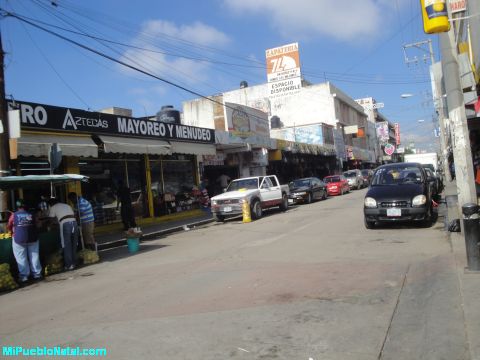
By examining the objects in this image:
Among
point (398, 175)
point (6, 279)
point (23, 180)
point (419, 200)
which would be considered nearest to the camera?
point (6, 279)

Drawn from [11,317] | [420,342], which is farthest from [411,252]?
[11,317]

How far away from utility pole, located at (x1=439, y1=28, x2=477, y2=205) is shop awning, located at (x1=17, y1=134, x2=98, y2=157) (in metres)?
10.7

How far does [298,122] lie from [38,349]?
1974 inches

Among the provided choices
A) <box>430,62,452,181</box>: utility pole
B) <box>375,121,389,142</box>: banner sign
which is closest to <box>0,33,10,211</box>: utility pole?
<box>430,62,452,181</box>: utility pole

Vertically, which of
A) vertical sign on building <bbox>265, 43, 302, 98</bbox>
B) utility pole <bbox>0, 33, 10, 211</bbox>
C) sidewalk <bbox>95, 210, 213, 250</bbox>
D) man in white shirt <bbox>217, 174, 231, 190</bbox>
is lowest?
sidewalk <bbox>95, 210, 213, 250</bbox>

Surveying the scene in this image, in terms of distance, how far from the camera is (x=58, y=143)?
13.9 metres

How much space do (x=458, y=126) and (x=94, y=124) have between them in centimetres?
1216

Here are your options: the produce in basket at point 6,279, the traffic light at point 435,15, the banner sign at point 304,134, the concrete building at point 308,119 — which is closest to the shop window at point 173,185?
the produce in basket at point 6,279

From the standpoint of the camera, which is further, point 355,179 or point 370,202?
point 355,179

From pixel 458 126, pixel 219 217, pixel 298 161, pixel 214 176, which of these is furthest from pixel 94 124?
pixel 298 161

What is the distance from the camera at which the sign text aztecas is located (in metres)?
13.6

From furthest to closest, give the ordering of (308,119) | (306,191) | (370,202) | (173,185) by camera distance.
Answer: (308,119) < (306,191) < (173,185) < (370,202)

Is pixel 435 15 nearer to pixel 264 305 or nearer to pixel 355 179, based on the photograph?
pixel 264 305

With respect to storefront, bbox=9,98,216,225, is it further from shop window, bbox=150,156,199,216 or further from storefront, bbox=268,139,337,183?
storefront, bbox=268,139,337,183
